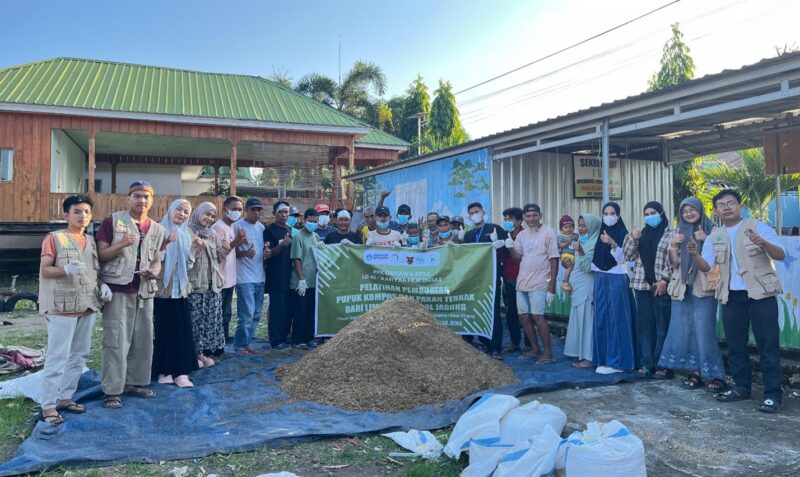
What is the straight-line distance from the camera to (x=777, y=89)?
19.4ft

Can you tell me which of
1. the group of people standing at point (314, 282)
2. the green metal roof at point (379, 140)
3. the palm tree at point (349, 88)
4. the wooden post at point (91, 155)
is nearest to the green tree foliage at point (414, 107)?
the palm tree at point (349, 88)

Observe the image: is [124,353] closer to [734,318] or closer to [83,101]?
[734,318]

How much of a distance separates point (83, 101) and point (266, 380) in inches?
475

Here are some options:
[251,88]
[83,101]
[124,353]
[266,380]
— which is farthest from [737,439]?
[251,88]

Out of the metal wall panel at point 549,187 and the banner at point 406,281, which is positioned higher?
the metal wall panel at point 549,187

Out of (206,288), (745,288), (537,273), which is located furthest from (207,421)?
(745,288)

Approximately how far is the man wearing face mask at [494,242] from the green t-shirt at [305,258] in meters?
1.89

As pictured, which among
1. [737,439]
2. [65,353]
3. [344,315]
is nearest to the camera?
[737,439]

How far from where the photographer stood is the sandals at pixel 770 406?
4352 mm

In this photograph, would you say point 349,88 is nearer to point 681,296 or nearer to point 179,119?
point 179,119

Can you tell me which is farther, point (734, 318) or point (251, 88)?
point (251, 88)

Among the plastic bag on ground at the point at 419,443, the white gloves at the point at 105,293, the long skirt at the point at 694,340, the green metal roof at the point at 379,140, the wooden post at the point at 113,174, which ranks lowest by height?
the plastic bag on ground at the point at 419,443

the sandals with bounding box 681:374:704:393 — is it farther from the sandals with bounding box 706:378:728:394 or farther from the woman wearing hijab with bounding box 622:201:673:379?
the woman wearing hijab with bounding box 622:201:673:379

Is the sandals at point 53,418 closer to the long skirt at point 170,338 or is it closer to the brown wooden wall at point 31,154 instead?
the long skirt at point 170,338
